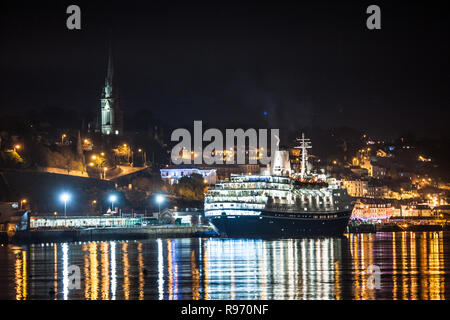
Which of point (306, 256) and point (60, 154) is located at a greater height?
point (60, 154)

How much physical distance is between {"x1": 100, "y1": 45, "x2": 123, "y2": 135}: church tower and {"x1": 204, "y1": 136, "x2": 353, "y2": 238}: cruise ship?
5196cm

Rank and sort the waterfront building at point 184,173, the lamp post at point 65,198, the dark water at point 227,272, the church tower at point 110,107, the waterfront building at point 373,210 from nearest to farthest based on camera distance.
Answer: the dark water at point 227,272 → the lamp post at point 65,198 → the waterfront building at point 184,173 → the waterfront building at point 373,210 → the church tower at point 110,107

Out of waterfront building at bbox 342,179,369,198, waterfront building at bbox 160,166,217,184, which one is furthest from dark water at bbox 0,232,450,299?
waterfront building at bbox 342,179,369,198

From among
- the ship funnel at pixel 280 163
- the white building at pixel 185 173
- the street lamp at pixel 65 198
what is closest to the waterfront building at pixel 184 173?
the white building at pixel 185 173

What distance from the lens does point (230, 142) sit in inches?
5689

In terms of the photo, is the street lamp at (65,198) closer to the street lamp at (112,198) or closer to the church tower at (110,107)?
the street lamp at (112,198)

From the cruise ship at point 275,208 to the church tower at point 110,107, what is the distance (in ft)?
170

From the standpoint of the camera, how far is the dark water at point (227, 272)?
31.4 m

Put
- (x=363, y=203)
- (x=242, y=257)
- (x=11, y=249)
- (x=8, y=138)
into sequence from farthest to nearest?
(x=363, y=203), (x=8, y=138), (x=11, y=249), (x=242, y=257)

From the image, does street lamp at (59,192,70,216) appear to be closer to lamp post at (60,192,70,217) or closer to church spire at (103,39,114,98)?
lamp post at (60,192,70,217)

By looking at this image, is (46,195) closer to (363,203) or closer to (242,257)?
(242,257)

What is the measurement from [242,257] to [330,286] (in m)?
15.0

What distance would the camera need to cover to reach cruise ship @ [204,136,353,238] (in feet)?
231

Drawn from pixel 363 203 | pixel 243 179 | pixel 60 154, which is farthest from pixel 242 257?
pixel 363 203
